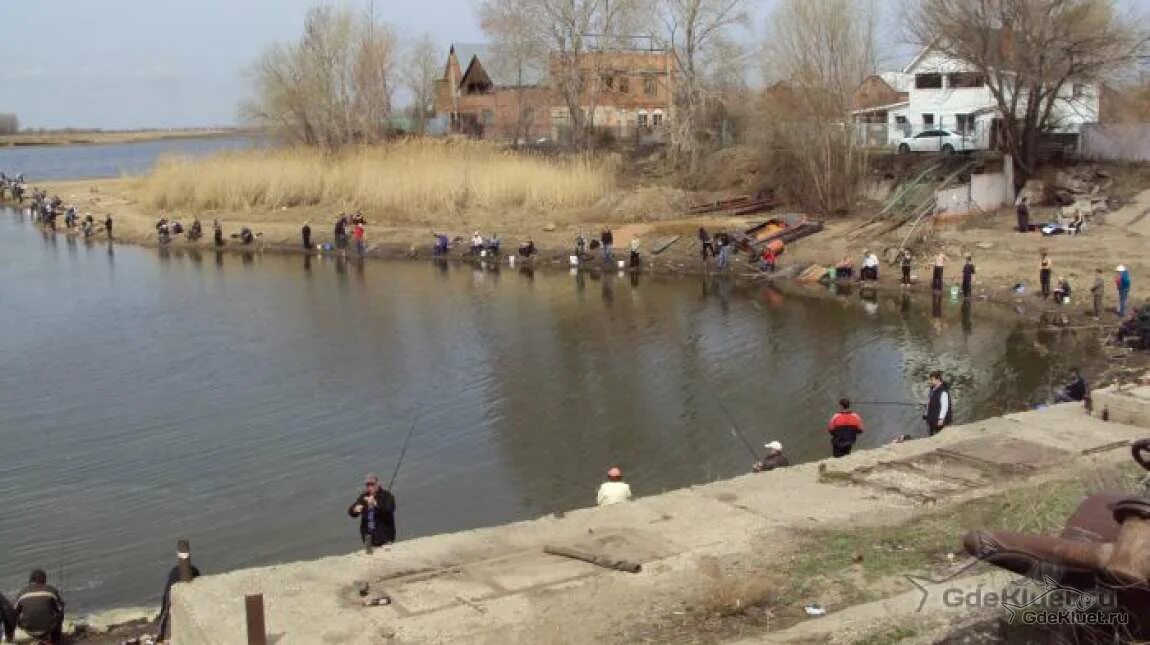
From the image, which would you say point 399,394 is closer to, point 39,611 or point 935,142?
point 39,611

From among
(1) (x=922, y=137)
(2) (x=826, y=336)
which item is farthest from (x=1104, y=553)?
(1) (x=922, y=137)

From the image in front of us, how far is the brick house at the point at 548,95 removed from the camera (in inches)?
2307

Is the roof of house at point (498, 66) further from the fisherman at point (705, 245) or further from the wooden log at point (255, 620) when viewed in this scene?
the wooden log at point (255, 620)

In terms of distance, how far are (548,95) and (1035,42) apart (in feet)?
96.7

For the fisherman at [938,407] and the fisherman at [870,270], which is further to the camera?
the fisherman at [870,270]

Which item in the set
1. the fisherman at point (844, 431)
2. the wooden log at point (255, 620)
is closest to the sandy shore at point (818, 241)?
the fisherman at point (844, 431)

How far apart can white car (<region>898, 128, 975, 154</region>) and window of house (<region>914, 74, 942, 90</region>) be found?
369 cm

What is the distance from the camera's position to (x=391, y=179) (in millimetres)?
50531

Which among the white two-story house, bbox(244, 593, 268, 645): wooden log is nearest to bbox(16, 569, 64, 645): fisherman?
bbox(244, 593, 268, 645): wooden log

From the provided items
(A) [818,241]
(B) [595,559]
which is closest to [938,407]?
(B) [595,559]

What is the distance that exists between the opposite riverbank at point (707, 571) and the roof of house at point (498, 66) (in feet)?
154

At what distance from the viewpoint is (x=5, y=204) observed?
245 ft

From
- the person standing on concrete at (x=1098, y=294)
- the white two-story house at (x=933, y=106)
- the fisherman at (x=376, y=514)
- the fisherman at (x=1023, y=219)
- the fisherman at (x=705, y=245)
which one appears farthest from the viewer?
the white two-story house at (x=933, y=106)

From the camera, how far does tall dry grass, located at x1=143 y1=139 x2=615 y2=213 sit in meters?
48.7
